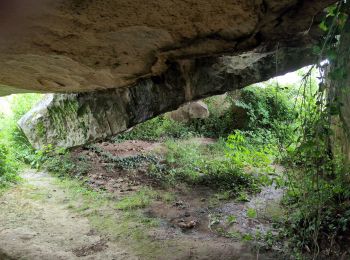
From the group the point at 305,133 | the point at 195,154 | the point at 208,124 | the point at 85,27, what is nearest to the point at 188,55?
the point at 85,27

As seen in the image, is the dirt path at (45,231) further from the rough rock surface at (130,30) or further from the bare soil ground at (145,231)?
the rough rock surface at (130,30)

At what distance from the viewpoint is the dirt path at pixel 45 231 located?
396cm

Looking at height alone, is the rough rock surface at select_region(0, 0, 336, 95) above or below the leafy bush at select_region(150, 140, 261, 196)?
above

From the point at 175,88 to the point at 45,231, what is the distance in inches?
108

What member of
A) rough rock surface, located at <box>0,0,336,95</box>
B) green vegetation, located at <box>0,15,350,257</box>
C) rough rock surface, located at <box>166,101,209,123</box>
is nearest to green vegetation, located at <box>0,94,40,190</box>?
green vegetation, located at <box>0,15,350,257</box>

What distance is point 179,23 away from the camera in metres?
2.33

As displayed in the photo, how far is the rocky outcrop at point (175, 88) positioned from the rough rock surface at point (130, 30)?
1.35m

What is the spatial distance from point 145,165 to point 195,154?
146cm

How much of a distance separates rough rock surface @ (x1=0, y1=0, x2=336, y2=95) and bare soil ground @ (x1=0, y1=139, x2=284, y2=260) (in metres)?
2.20

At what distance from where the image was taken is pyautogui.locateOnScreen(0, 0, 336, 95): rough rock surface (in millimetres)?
1992

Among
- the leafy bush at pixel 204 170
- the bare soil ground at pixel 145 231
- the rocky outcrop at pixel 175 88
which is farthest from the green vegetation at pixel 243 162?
the rocky outcrop at pixel 175 88

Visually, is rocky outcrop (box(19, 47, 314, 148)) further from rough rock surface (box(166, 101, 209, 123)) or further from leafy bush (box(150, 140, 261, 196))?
rough rock surface (box(166, 101, 209, 123))

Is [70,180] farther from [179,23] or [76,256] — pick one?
[179,23]

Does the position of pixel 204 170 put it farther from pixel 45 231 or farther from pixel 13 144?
pixel 13 144
